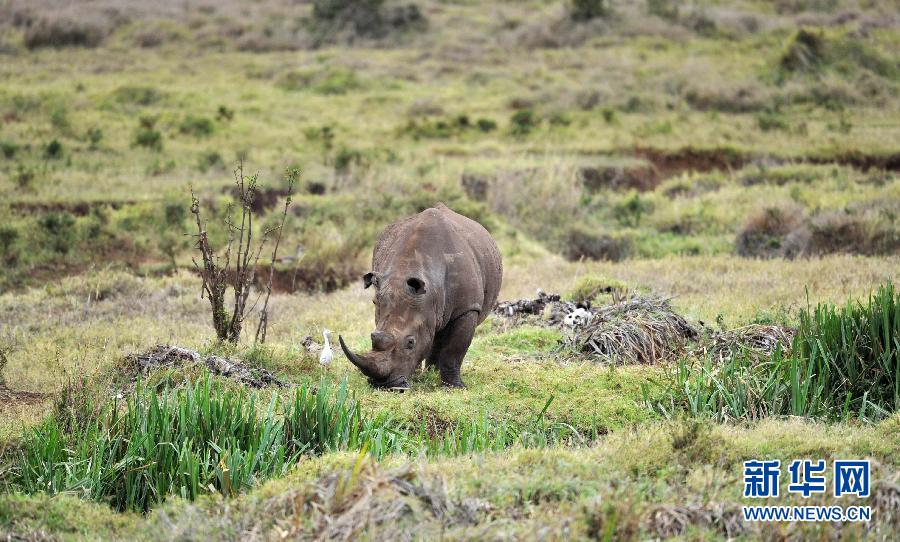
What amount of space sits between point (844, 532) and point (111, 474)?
4.48 m

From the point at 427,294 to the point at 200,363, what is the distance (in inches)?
87.0

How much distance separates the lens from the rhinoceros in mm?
8914

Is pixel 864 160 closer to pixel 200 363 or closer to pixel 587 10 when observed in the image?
pixel 200 363

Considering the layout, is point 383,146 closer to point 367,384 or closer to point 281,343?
point 281,343

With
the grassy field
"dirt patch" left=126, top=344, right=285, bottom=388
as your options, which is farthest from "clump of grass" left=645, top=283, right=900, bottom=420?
"dirt patch" left=126, top=344, right=285, bottom=388

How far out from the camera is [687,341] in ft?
36.0

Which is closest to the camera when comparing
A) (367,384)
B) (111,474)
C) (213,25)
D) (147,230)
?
(111,474)

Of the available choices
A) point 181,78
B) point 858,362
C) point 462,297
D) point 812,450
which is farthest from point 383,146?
point 812,450

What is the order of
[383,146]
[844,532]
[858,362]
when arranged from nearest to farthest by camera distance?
[844,532] → [858,362] → [383,146]

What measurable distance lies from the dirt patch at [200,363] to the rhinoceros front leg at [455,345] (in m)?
1.50

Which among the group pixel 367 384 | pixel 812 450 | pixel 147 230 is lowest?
pixel 147 230

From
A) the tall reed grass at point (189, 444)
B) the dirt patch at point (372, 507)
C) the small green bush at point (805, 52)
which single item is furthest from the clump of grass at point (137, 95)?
the dirt patch at point (372, 507)

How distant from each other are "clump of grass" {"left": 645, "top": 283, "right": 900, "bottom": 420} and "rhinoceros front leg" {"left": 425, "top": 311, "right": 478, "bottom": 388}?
1.85 m

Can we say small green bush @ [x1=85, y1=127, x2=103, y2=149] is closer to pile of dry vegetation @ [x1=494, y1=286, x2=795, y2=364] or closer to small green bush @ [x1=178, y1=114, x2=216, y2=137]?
small green bush @ [x1=178, y1=114, x2=216, y2=137]
